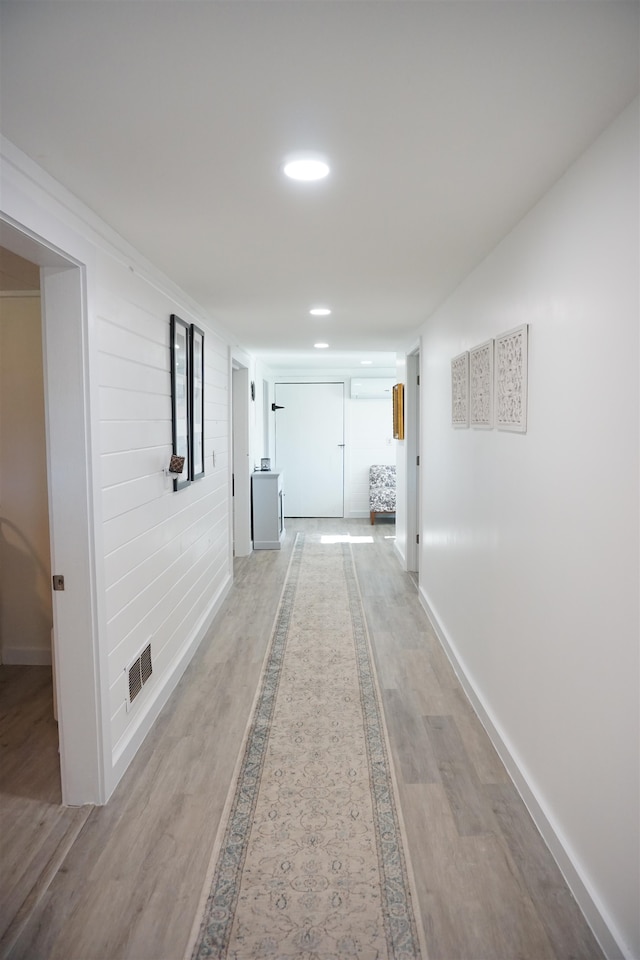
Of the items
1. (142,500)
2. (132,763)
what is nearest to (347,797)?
(132,763)

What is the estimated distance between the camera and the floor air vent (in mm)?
2789

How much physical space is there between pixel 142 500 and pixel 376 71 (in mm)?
2109

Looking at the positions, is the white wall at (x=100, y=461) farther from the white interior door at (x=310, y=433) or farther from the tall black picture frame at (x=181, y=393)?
the white interior door at (x=310, y=433)

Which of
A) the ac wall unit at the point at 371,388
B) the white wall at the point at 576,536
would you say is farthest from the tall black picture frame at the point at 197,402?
the ac wall unit at the point at 371,388

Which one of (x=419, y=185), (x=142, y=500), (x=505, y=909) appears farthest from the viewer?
(x=142, y=500)

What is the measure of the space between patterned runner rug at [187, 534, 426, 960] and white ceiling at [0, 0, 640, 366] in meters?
2.22

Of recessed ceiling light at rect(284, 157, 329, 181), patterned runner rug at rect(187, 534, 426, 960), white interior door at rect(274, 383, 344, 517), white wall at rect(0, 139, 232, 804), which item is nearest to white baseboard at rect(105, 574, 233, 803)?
white wall at rect(0, 139, 232, 804)

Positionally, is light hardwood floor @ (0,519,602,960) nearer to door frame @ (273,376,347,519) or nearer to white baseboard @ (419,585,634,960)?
white baseboard @ (419,585,634,960)

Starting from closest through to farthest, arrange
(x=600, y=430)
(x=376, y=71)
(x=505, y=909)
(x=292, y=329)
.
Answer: (x=376, y=71)
(x=600, y=430)
(x=505, y=909)
(x=292, y=329)

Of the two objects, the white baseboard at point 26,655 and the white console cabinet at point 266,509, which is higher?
the white console cabinet at point 266,509

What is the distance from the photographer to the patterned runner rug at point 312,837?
1790 millimetres

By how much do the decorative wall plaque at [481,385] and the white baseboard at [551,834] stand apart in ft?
4.53

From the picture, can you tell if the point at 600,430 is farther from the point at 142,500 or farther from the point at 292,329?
the point at 292,329

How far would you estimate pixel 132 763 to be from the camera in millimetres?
2723
